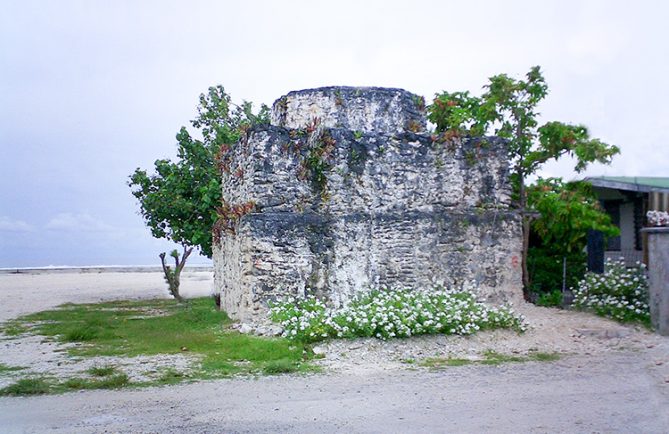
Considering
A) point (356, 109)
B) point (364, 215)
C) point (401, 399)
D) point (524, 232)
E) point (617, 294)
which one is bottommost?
point (401, 399)

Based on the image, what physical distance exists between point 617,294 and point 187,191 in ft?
45.0

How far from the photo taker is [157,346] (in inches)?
458

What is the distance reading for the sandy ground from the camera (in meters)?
6.56

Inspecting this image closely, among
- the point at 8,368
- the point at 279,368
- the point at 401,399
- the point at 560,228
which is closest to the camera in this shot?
the point at 401,399

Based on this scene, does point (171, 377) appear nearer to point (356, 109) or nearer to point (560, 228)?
point (356, 109)

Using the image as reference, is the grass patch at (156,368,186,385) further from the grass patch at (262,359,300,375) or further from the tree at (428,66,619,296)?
the tree at (428,66,619,296)

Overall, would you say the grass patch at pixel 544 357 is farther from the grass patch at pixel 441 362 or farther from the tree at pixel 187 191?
the tree at pixel 187 191

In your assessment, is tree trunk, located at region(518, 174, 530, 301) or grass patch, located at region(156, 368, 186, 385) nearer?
grass patch, located at region(156, 368, 186, 385)

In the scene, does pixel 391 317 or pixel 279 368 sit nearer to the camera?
pixel 279 368

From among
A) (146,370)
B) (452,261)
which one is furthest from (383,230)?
(146,370)

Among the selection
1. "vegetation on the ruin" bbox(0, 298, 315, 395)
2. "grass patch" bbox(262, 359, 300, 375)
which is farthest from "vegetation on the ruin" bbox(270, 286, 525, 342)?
"grass patch" bbox(262, 359, 300, 375)

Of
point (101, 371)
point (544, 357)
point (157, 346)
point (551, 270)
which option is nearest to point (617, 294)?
point (551, 270)

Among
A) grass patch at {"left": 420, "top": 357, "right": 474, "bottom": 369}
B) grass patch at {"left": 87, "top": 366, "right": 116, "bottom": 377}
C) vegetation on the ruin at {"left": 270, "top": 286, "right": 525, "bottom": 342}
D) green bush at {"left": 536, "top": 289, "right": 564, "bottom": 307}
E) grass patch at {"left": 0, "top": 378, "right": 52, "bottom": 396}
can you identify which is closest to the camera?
grass patch at {"left": 0, "top": 378, "right": 52, "bottom": 396}

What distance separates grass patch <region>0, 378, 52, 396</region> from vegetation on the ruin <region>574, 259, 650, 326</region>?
10.6 meters
